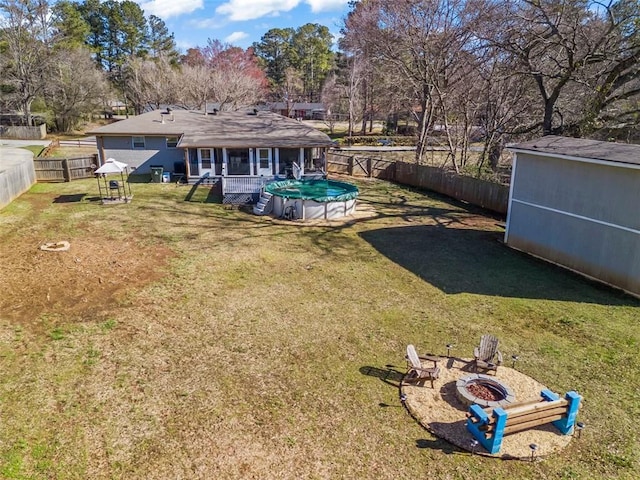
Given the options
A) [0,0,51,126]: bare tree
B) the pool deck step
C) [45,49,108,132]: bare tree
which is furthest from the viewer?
[45,49,108,132]: bare tree

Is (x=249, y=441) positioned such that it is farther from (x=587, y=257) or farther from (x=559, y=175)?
(x=559, y=175)

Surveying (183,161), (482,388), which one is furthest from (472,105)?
(482,388)

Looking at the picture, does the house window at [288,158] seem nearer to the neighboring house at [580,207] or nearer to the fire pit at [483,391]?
the neighboring house at [580,207]

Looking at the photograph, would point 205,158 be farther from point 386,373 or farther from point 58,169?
point 386,373

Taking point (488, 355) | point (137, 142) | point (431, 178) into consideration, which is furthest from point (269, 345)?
point (137, 142)

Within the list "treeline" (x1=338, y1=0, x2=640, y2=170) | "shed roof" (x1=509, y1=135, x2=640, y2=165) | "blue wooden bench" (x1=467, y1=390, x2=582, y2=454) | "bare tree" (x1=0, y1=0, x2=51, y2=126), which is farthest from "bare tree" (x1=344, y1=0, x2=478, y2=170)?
"bare tree" (x1=0, y1=0, x2=51, y2=126)

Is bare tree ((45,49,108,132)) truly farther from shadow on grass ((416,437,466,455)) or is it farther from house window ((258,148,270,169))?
shadow on grass ((416,437,466,455))
